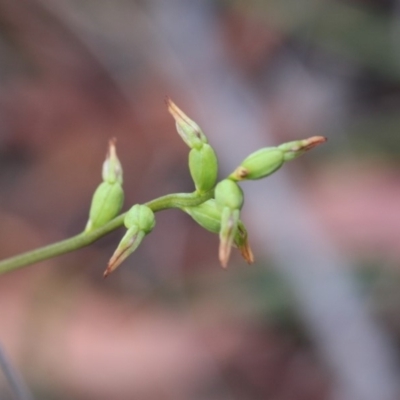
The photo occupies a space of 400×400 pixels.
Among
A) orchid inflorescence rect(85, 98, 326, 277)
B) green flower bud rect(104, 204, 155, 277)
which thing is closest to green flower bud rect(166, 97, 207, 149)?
orchid inflorescence rect(85, 98, 326, 277)

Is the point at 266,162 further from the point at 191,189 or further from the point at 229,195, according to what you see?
the point at 191,189

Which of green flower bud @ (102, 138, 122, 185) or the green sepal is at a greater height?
green flower bud @ (102, 138, 122, 185)

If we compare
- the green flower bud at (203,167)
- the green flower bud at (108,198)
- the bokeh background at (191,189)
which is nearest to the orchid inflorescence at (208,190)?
the green flower bud at (203,167)

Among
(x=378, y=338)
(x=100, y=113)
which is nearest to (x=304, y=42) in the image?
(x=100, y=113)

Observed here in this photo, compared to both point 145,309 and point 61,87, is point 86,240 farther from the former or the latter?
point 61,87

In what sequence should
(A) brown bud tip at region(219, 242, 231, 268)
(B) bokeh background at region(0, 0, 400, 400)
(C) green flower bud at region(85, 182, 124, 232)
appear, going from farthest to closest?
(B) bokeh background at region(0, 0, 400, 400)
(C) green flower bud at region(85, 182, 124, 232)
(A) brown bud tip at region(219, 242, 231, 268)

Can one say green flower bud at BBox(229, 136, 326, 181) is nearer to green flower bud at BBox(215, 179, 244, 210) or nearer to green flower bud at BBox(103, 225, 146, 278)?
green flower bud at BBox(215, 179, 244, 210)

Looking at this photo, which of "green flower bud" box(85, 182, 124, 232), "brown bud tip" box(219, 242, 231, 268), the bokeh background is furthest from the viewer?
the bokeh background
